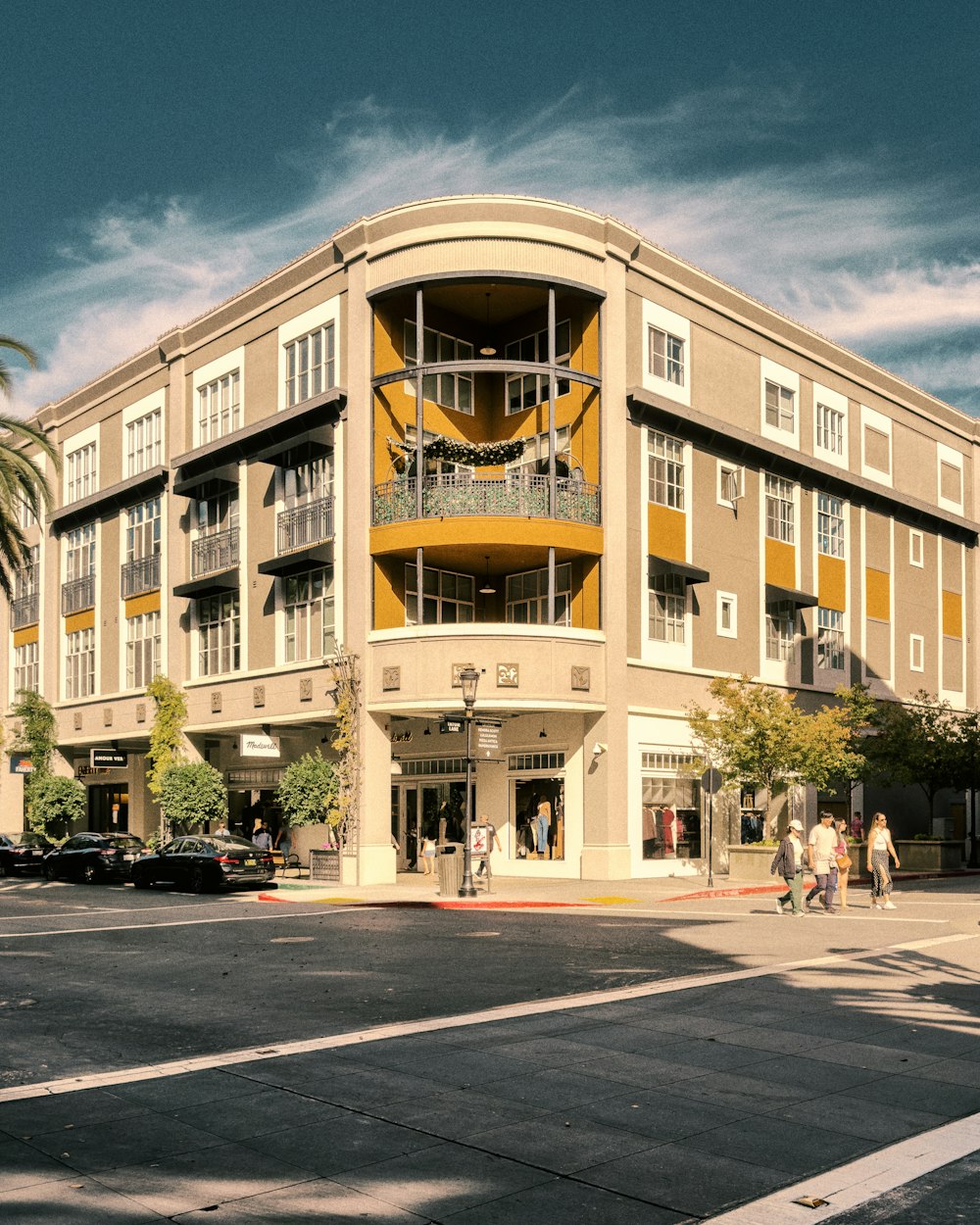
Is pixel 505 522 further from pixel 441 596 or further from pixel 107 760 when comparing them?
pixel 107 760

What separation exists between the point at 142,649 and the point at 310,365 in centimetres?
1411

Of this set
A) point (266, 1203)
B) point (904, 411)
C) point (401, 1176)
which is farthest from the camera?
point (904, 411)

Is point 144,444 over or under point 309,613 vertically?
over

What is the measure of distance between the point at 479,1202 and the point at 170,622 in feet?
133

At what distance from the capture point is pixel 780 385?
4456cm

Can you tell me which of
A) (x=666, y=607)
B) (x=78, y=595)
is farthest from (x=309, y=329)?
(x=78, y=595)

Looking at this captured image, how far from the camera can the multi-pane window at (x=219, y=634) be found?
4303 cm

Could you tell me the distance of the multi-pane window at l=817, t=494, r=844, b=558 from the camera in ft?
151

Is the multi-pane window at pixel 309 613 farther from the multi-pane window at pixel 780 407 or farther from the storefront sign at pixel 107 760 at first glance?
the multi-pane window at pixel 780 407

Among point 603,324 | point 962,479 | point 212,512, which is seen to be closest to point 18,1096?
point 603,324

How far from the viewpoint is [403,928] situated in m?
21.7

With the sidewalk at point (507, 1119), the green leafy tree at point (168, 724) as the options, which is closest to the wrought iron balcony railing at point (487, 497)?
the green leafy tree at point (168, 724)

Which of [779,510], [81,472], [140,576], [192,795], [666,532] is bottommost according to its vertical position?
[192,795]

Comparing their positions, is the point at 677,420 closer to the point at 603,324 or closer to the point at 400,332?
the point at 603,324
